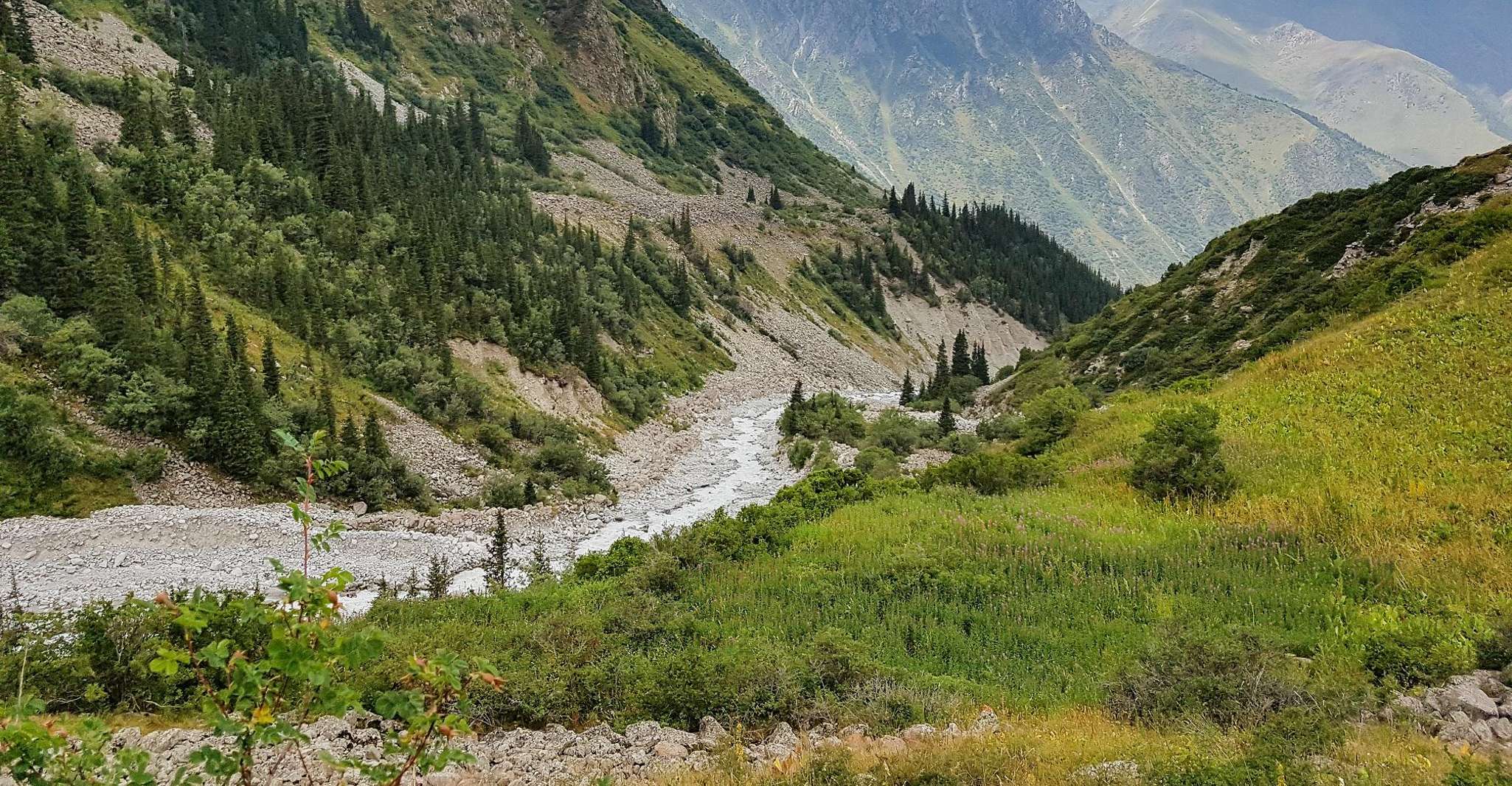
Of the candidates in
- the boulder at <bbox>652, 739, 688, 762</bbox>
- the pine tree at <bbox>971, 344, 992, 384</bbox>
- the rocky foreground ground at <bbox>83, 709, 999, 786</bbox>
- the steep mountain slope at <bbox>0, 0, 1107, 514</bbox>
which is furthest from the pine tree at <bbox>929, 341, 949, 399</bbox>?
the boulder at <bbox>652, 739, 688, 762</bbox>

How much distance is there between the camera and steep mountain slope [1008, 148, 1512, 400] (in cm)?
2670

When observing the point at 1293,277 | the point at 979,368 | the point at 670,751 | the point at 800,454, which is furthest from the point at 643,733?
the point at 979,368

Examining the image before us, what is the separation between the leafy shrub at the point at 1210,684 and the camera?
327 inches

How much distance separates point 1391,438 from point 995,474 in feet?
28.9

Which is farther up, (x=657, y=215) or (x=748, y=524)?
(x=657, y=215)

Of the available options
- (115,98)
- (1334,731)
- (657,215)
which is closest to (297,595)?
(1334,731)

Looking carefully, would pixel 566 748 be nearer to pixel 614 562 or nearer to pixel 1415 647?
pixel 614 562

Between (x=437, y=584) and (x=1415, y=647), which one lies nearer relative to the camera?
(x=1415, y=647)

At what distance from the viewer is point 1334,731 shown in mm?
6914

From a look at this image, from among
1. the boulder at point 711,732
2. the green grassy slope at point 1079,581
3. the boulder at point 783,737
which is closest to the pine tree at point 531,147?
A: the green grassy slope at point 1079,581

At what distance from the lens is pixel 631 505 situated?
114 ft

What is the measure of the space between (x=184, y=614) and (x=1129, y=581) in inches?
531

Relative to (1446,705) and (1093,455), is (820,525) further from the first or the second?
(1446,705)

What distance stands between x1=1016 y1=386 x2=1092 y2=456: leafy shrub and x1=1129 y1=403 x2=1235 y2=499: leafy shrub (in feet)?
28.1
